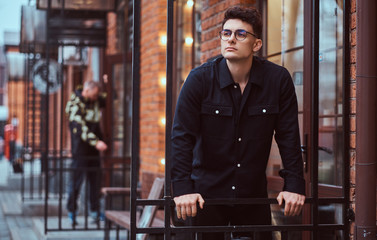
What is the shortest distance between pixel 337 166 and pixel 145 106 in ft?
10.1

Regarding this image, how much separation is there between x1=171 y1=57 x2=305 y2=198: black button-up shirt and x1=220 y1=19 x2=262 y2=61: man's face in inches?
4.6

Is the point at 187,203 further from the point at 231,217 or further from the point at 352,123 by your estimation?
the point at 352,123

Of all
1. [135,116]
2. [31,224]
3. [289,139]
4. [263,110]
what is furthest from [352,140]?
[31,224]

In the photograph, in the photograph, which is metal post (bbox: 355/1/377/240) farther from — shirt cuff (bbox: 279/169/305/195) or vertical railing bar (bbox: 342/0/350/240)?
shirt cuff (bbox: 279/169/305/195)

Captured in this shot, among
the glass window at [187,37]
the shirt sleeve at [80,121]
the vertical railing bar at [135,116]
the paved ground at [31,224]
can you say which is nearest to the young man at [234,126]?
the vertical railing bar at [135,116]

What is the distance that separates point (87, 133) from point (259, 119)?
552 cm

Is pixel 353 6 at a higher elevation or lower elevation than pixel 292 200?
higher

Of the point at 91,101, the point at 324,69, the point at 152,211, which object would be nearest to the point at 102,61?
the point at 91,101

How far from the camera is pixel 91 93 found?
8.44 meters

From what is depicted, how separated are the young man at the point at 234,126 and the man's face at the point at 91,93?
524 cm

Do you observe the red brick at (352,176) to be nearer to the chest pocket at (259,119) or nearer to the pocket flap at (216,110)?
the chest pocket at (259,119)

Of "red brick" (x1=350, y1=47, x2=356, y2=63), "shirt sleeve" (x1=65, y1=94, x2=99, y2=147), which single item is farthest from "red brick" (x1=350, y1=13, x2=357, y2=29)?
"shirt sleeve" (x1=65, y1=94, x2=99, y2=147)

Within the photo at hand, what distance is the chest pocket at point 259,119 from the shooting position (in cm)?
326

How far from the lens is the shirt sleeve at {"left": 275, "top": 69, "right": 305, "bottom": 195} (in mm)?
3215
